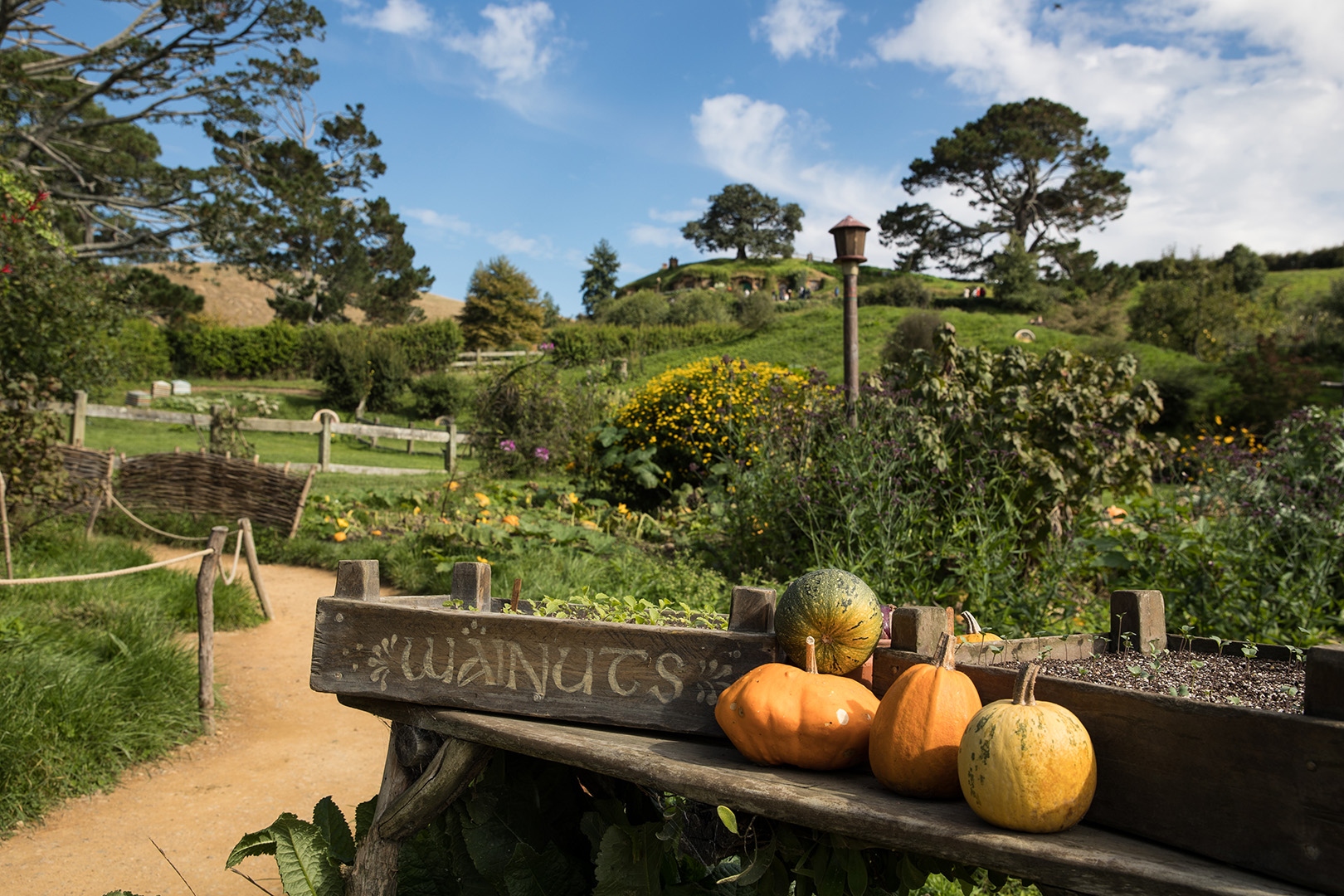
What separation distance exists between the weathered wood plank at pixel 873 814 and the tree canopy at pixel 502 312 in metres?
36.5

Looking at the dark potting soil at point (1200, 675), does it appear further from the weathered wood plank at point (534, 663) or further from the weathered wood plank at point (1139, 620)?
the weathered wood plank at point (534, 663)

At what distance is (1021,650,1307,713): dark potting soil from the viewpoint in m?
1.48

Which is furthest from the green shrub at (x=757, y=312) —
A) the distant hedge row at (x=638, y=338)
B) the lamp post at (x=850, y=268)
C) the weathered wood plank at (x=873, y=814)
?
the weathered wood plank at (x=873, y=814)

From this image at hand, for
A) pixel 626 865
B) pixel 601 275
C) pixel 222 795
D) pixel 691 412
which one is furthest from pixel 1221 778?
pixel 601 275

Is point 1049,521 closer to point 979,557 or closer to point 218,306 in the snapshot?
point 979,557

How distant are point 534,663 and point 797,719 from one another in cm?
61

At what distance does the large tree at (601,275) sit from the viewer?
60.2 m

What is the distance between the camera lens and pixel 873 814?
128 centimetres

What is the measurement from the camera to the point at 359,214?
4066 centimetres

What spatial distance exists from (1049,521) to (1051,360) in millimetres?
1120

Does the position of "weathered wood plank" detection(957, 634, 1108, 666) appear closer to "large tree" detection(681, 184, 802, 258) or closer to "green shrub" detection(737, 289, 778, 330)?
"green shrub" detection(737, 289, 778, 330)

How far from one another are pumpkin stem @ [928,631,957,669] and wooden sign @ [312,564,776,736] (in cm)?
35

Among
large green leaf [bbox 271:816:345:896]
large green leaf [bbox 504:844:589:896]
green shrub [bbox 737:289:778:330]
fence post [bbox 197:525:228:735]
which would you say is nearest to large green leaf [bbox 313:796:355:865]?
large green leaf [bbox 271:816:345:896]

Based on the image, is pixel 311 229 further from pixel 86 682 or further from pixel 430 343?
pixel 86 682
